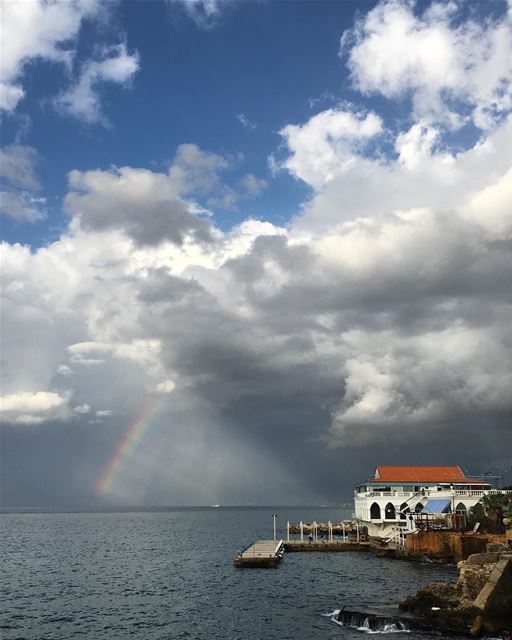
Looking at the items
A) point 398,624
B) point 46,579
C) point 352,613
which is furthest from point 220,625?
point 46,579

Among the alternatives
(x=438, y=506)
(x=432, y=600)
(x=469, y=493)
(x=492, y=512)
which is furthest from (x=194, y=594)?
(x=469, y=493)

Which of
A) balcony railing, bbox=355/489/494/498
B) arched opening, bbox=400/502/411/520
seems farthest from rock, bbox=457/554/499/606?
Result: arched opening, bbox=400/502/411/520

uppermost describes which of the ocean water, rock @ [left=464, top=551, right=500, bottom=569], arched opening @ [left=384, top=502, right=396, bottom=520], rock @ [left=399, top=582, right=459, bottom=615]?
arched opening @ [left=384, top=502, right=396, bottom=520]

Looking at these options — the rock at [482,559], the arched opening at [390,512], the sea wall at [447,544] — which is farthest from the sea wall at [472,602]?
the arched opening at [390,512]

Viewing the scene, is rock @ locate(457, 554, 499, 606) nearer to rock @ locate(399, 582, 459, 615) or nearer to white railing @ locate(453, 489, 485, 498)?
rock @ locate(399, 582, 459, 615)

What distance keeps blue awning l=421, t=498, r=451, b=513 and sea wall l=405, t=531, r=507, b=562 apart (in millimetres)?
13101

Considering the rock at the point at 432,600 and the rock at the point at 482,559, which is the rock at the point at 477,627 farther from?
the rock at the point at 482,559

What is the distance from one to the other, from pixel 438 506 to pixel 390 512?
1315 centimetres

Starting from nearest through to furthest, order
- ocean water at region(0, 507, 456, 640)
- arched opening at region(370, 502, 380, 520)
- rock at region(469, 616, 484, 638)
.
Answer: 1. rock at region(469, 616, 484, 638)
2. ocean water at region(0, 507, 456, 640)
3. arched opening at region(370, 502, 380, 520)

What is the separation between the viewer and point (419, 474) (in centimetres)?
12544

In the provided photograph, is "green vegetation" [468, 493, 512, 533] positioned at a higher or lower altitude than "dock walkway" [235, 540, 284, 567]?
higher

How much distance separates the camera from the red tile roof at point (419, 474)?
123 meters

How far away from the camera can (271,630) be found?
162ft

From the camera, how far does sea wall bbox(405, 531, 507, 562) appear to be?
86188mm
